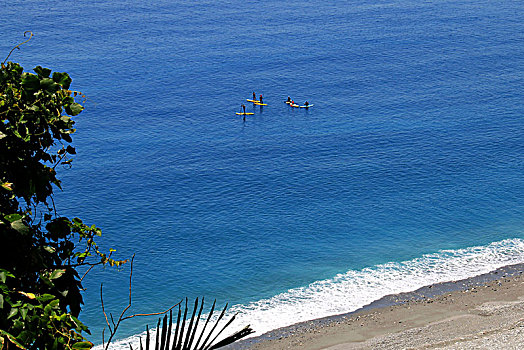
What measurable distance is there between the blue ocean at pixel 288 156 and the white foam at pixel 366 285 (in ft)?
0.53

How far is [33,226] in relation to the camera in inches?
296

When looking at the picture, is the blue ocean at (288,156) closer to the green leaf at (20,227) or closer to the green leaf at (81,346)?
the green leaf at (20,227)

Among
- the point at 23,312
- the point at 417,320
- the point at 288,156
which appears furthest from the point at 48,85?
the point at 288,156

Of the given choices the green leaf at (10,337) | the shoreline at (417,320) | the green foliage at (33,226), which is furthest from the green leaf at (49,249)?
the shoreline at (417,320)

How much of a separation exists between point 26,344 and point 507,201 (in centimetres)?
5521

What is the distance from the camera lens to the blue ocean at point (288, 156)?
44.0 meters

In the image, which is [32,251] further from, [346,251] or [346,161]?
[346,161]

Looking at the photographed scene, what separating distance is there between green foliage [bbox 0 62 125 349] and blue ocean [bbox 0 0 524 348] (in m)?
14.3

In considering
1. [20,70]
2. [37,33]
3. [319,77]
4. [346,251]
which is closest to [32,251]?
[20,70]

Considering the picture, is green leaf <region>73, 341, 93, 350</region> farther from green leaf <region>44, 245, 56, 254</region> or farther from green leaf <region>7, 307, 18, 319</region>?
green leaf <region>44, 245, 56, 254</region>

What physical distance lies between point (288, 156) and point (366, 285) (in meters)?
25.4

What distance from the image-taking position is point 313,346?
109ft

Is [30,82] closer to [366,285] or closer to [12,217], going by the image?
[12,217]

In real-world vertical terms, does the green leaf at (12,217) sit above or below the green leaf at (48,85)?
below
